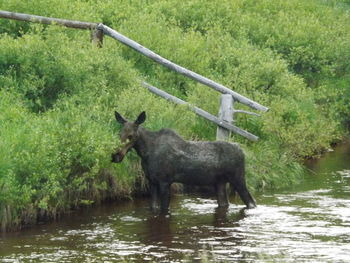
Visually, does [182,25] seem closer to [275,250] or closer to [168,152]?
[168,152]

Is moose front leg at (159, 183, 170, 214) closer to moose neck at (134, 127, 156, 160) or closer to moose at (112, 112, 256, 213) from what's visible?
moose at (112, 112, 256, 213)

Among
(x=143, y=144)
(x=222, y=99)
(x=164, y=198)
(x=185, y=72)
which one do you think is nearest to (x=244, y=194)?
(x=164, y=198)

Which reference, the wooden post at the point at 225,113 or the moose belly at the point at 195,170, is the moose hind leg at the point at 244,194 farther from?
the wooden post at the point at 225,113

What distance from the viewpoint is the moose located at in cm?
1947

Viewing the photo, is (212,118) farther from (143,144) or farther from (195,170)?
(143,144)

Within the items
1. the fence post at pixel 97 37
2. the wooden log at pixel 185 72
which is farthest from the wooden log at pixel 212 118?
the fence post at pixel 97 37

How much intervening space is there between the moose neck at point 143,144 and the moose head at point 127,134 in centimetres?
11

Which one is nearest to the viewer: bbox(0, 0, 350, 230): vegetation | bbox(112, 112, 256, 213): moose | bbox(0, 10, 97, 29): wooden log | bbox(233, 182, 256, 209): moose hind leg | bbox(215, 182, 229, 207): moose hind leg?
bbox(0, 0, 350, 230): vegetation

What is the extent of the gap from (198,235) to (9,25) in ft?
44.6

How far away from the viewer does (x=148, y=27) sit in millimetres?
30938

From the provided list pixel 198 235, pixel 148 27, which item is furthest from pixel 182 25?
pixel 198 235

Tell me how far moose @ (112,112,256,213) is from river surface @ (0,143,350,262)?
61cm

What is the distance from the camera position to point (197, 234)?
17469mm

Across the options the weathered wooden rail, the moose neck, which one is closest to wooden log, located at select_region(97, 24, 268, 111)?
the weathered wooden rail
